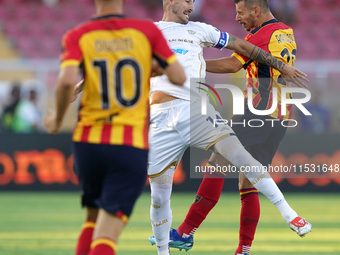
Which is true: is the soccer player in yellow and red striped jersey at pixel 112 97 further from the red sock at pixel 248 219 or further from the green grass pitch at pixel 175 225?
the green grass pitch at pixel 175 225

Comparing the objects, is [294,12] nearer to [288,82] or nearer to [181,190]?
[181,190]

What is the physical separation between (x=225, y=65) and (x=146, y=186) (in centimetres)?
690

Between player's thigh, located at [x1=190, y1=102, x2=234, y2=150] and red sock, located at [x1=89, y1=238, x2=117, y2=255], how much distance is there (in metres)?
1.91

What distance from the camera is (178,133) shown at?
494 centimetres

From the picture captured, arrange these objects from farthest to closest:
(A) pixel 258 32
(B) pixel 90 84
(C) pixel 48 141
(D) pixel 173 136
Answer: (C) pixel 48 141, (A) pixel 258 32, (D) pixel 173 136, (B) pixel 90 84

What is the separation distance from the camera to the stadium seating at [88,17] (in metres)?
15.4

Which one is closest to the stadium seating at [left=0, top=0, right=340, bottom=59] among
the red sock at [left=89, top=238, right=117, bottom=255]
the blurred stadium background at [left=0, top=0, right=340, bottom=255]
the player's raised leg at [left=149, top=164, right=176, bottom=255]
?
the blurred stadium background at [left=0, top=0, right=340, bottom=255]

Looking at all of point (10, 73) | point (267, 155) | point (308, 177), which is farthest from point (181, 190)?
point (267, 155)

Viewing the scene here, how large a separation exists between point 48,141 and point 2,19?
616cm

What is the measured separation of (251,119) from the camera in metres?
5.33

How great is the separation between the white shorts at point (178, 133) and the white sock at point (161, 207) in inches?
3.1

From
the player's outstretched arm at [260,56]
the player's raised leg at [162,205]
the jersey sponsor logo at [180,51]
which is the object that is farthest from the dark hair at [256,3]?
the player's raised leg at [162,205]

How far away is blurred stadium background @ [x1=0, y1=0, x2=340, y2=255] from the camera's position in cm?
723

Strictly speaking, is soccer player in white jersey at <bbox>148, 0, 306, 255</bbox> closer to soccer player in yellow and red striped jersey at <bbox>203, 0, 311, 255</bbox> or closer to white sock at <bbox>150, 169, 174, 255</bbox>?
white sock at <bbox>150, 169, 174, 255</bbox>
